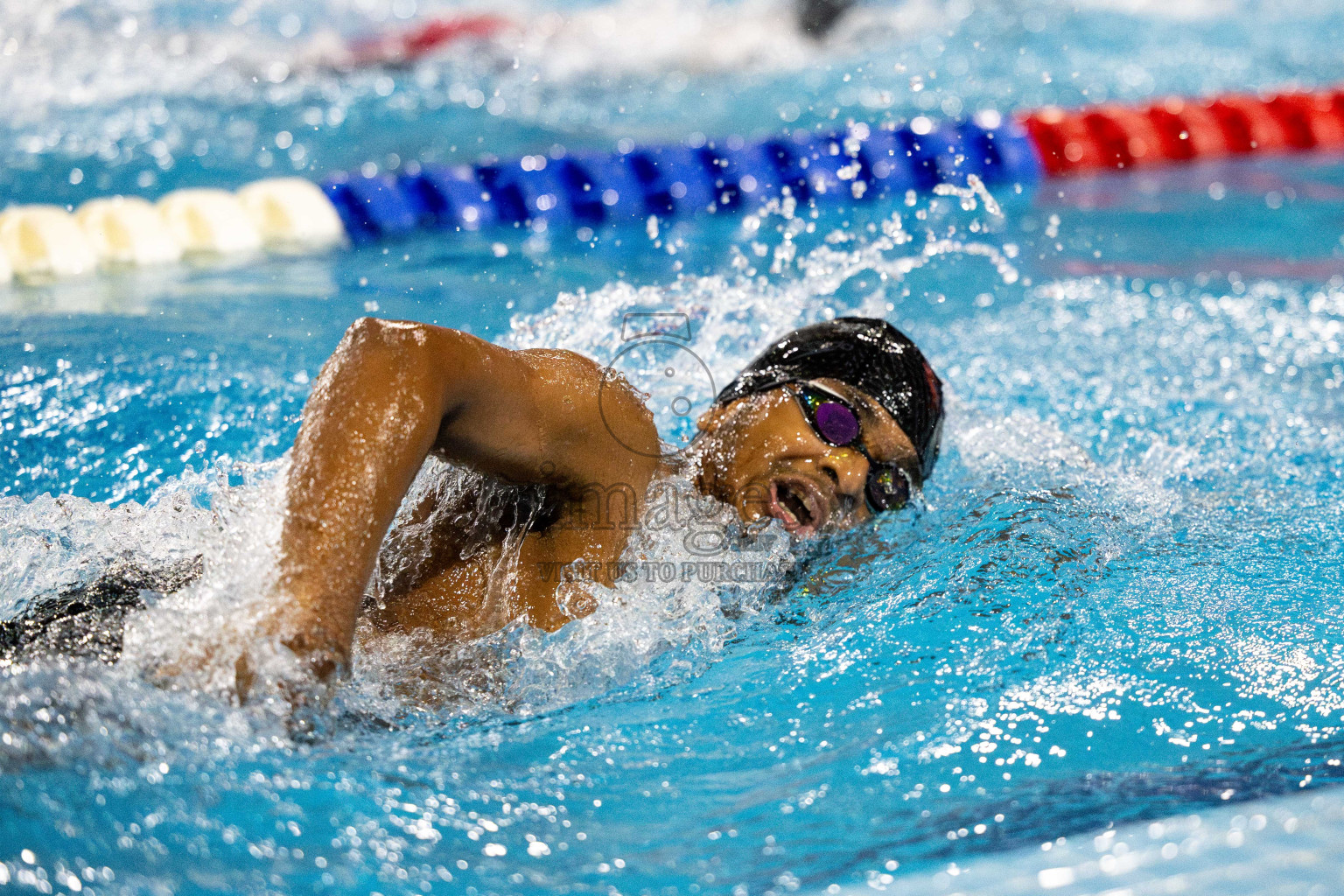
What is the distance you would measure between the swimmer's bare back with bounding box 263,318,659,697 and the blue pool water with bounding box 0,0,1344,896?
68 millimetres

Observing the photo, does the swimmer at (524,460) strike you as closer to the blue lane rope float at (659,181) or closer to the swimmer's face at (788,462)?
the swimmer's face at (788,462)

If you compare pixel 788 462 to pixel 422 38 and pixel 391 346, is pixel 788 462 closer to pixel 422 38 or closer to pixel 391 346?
pixel 391 346

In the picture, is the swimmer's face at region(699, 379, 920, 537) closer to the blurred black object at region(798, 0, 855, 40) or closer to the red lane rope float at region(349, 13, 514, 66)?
the red lane rope float at region(349, 13, 514, 66)

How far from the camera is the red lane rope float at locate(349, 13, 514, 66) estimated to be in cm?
659

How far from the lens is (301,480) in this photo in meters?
1.36

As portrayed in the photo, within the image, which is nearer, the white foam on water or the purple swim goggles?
the white foam on water

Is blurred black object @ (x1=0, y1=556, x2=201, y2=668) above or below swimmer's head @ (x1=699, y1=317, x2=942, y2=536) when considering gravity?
below

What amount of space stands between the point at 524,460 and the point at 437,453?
0.41ft

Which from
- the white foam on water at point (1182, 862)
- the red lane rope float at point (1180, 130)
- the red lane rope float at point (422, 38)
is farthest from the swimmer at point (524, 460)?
the red lane rope float at point (422, 38)

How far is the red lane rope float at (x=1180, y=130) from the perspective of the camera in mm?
5316

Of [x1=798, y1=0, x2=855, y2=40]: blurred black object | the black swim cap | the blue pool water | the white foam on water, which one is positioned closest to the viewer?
the white foam on water

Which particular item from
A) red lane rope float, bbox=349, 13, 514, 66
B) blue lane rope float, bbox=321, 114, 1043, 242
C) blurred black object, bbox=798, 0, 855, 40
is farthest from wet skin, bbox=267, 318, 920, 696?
blurred black object, bbox=798, 0, 855, 40

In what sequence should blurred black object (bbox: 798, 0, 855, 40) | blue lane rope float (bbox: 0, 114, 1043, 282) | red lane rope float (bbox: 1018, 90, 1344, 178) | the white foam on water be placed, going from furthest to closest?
1. blurred black object (bbox: 798, 0, 855, 40)
2. red lane rope float (bbox: 1018, 90, 1344, 178)
3. blue lane rope float (bbox: 0, 114, 1043, 282)
4. the white foam on water

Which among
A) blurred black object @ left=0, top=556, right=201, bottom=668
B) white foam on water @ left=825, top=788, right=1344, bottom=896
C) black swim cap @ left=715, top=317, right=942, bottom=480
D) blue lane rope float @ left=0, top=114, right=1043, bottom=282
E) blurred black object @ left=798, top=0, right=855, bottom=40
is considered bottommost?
white foam on water @ left=825, top=788, right=1344, bottom=896
